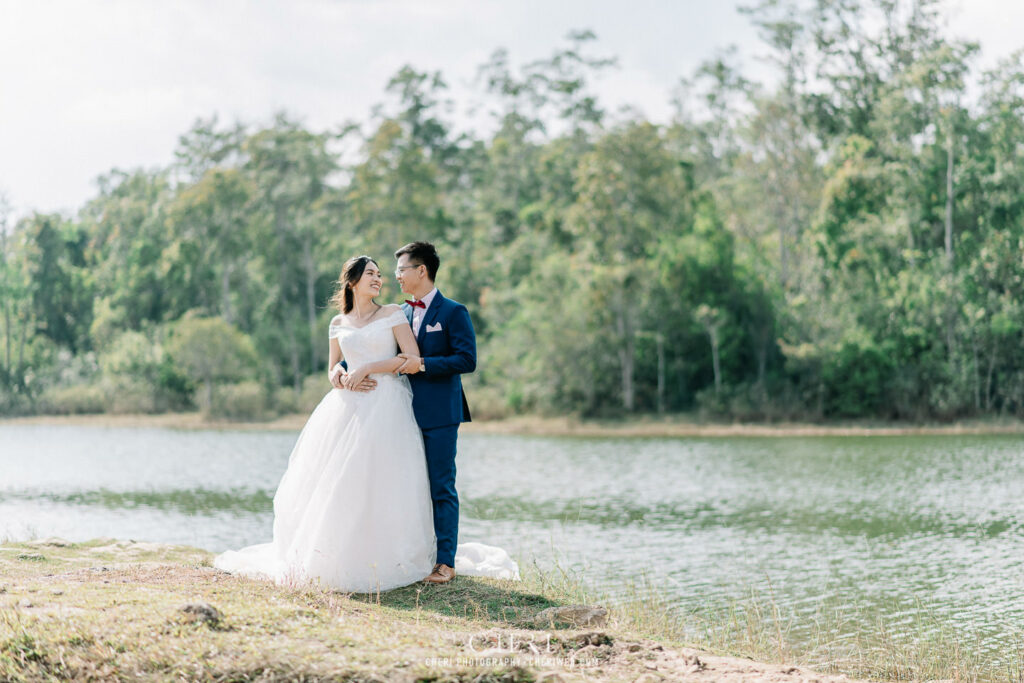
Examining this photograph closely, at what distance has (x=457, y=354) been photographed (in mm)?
7148

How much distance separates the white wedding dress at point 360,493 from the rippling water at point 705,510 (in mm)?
2663

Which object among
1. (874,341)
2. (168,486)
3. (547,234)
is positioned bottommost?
(168,486)

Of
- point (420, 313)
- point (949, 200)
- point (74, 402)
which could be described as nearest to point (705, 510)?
point (420, 313)

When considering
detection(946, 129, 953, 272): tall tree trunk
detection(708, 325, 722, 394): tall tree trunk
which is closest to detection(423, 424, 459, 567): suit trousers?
detection(708, 325, 722, 394): tall tree trunk

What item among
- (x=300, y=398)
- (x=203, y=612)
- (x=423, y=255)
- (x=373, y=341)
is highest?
(x=423, y=255)

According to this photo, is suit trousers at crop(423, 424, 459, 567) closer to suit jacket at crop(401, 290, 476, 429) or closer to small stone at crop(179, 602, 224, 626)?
suit jacket at crop(401, 290, 476, 429)

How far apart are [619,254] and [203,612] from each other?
3812 cm

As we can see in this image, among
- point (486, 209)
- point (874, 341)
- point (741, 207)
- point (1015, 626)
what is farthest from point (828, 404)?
point (1015, 626)

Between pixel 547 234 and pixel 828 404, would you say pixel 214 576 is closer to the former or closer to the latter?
pixel 828 404

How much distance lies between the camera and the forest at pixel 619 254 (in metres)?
39.3

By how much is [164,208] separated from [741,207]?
117 ft

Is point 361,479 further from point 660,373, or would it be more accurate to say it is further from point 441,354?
point 660,373

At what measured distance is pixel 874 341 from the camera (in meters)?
39.8

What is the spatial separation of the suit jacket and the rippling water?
→ 2678 mm
